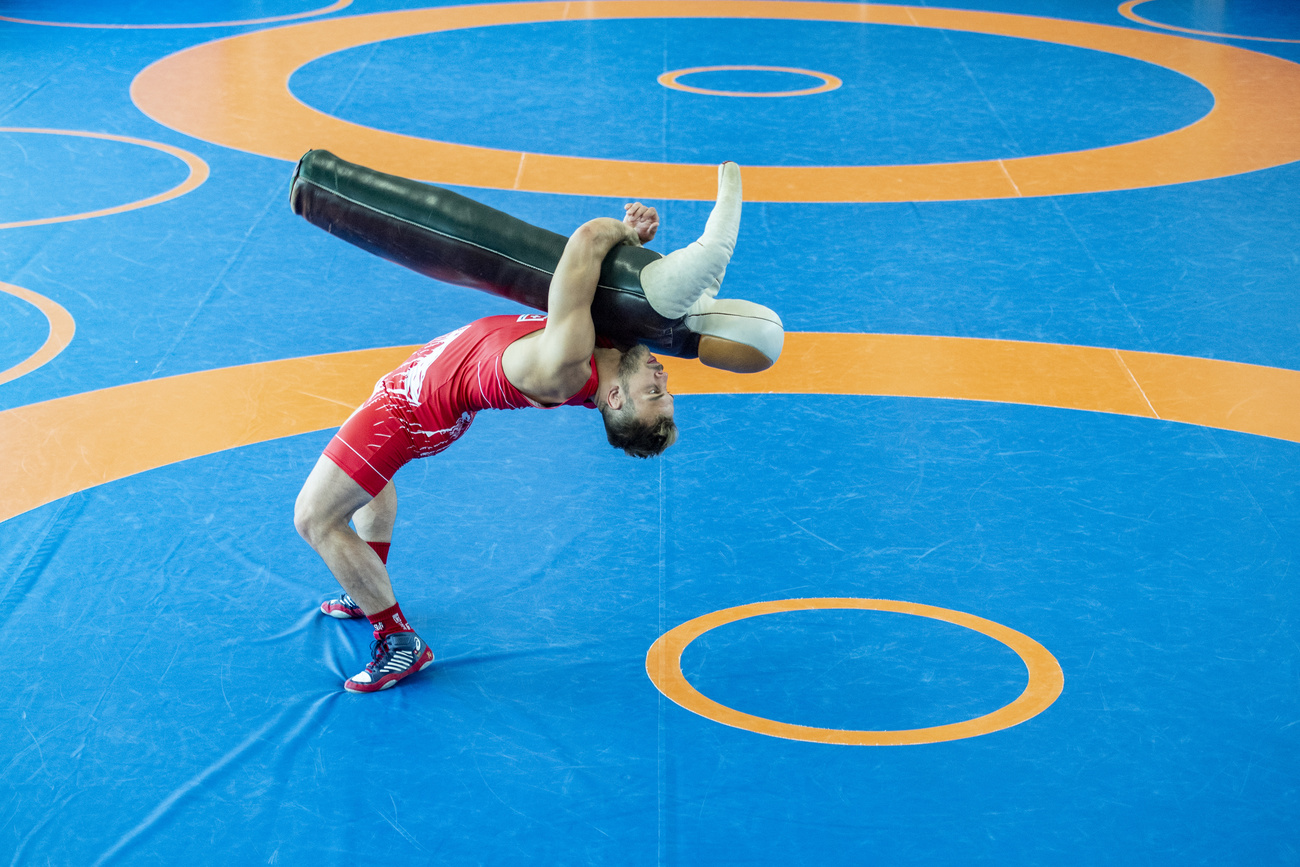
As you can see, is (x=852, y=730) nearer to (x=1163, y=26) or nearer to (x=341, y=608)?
(x=341, y=608)

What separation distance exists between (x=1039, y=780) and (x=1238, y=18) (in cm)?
1235

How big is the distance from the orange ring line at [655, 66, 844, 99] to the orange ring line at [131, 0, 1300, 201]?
215cm

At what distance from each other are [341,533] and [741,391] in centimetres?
261

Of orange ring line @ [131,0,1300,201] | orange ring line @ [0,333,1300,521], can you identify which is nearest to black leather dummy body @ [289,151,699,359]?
orange ring line @ [0,333,1300,521]

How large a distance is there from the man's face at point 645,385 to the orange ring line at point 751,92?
7.62m

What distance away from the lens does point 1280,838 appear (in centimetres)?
358

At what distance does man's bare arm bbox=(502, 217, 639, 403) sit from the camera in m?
3.78

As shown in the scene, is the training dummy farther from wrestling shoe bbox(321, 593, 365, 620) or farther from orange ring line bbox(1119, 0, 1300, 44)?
orange ring line bbox(1119, 0, 1300, 44)

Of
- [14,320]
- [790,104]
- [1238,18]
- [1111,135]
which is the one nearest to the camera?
[14,320]

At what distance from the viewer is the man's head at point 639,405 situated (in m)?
3.94

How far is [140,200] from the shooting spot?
851cm

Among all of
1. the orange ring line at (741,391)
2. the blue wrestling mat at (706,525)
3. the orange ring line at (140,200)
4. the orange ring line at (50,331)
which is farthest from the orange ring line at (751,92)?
the orange ring line at (50,331)

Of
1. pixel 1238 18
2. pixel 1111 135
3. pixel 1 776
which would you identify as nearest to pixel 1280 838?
pixel 1 776

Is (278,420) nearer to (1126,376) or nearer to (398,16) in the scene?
(1126,376)
